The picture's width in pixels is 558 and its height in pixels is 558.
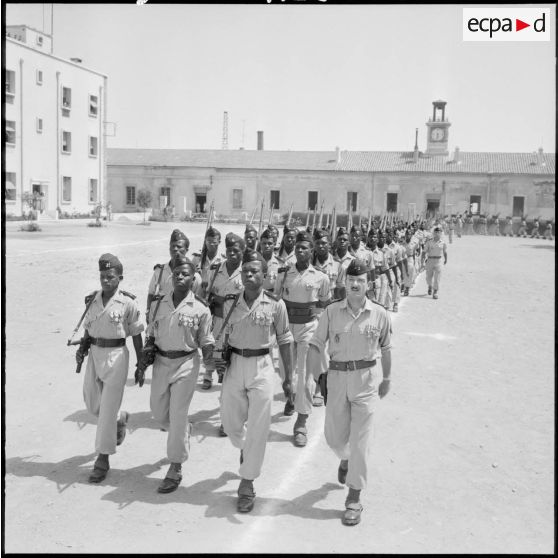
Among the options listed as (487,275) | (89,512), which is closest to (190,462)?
(89,512)

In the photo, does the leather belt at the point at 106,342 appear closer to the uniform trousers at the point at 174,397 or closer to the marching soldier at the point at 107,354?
the marching soldier at the point at 107,354

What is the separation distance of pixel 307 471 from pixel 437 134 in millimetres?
52102

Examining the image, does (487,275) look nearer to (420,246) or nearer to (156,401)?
(420,246)

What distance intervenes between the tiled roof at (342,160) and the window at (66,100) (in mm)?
16567

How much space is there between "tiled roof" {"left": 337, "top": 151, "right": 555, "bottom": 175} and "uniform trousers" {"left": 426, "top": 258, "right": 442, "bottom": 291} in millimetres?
37285

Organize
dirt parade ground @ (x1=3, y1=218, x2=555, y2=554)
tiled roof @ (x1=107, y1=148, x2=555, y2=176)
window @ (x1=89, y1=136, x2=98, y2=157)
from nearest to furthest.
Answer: dirt parade ground @ (x1=3, y1=218, x2=555, y2=554) → window @ (x1=89, y1=136, x2=98, y2=157) → tiled roof @ (x1=107, y1=148, x2=555, y2=176)

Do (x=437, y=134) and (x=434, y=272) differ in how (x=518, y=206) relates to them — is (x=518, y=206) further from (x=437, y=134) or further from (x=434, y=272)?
Answer: (x=434, y=272)

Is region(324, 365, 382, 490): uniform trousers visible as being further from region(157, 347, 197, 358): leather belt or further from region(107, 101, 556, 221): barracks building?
region(107, 101, 556, 221): barracks building

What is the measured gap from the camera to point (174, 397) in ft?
16.5

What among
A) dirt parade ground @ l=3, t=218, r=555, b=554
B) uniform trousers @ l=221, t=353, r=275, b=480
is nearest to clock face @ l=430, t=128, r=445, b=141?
dirt parade ground @ l=3, t=218, r=555, b=554

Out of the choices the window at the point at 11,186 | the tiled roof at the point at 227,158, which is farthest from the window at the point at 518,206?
the window at the point at 11,186

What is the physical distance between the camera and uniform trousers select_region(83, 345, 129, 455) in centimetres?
Result: 512

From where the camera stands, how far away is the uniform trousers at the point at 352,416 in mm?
4641

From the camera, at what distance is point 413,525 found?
442 cm
